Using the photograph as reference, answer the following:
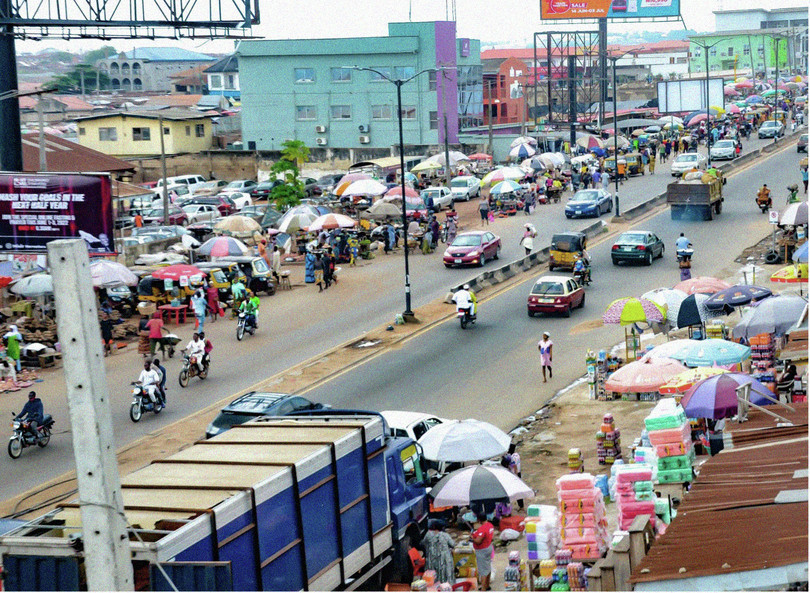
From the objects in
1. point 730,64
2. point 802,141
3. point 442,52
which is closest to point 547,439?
point 802,141

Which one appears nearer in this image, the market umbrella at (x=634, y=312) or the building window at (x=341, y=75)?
the market umbrella at (x=634, y=312)

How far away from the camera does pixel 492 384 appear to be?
92.5ft

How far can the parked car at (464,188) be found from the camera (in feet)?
207

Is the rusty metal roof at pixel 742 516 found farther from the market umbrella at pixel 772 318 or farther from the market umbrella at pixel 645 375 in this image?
the market umbrella at pixel 772 318

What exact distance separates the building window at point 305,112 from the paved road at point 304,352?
43757 millimetres

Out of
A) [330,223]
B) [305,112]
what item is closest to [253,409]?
[330,223]

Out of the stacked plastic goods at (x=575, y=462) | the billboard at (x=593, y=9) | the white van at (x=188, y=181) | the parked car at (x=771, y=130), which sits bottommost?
the stacked plastic goods at (x=575, y=462)

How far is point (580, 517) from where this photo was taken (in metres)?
16.3

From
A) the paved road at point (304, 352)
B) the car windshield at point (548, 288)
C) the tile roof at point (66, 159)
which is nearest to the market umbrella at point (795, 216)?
the paved road at point (304, 352)

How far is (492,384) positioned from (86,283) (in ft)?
67.7

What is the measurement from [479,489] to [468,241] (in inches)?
1036

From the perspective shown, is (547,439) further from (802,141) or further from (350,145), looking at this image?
(350,145)

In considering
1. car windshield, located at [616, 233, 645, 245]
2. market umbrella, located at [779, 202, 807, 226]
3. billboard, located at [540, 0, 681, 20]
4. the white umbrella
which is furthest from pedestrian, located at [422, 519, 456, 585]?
billboard, located at [540, 0, 681, 20]

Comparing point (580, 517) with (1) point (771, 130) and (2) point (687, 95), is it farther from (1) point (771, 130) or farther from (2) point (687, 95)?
(2) point (687, 95)
